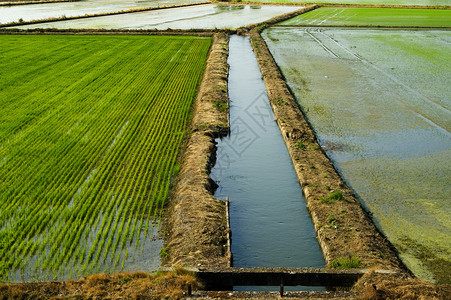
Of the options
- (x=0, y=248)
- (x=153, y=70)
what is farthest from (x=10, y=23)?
(x=0, y=248)

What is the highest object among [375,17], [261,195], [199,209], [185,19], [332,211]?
[185,19]

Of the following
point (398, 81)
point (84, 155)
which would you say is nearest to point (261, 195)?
point (84, 155)

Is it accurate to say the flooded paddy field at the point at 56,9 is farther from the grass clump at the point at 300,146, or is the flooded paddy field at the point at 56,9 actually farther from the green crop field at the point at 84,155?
the grass clump at the point at 300,146

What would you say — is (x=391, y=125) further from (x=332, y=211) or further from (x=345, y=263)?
(x=345, y=263)

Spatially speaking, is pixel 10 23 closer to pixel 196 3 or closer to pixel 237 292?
pixel 196 3

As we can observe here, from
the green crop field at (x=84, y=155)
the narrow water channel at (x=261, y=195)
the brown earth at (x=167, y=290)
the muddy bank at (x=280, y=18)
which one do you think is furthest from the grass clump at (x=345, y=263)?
the muddy bank at (x=280, y=18)

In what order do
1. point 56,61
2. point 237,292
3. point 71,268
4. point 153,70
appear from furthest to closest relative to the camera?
point 56,61
point 153,70
point 71,268
point 237,292
